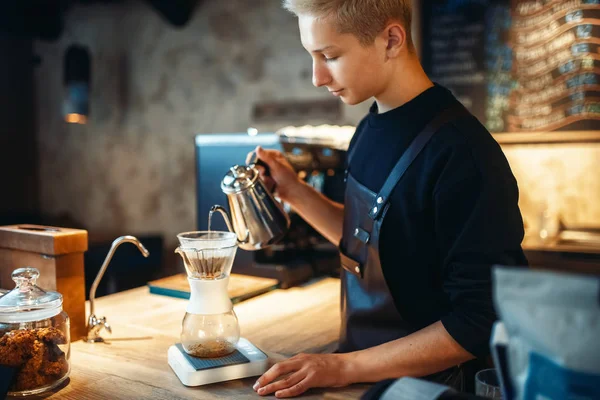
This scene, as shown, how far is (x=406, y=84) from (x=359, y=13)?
0.73 ft

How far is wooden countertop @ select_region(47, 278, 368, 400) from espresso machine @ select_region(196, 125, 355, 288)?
0.33ft

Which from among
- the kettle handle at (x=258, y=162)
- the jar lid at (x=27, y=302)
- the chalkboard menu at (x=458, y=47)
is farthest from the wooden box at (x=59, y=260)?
the chalkboard menu at (x=458, y=47)

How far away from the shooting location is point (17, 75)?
568cm

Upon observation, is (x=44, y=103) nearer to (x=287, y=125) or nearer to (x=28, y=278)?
(x=287, y=125)

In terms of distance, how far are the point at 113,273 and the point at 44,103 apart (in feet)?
10.6

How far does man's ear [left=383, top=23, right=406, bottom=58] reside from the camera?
130 centimetres

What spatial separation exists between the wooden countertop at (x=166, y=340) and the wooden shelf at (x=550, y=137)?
177 cm

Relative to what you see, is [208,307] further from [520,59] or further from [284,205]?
[520,59]

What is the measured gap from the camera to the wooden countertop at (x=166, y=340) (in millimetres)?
1167

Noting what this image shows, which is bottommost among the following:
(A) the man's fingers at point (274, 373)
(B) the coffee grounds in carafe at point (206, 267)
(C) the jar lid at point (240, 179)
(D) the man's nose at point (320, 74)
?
(A) the man's fingers at point (274, 373)

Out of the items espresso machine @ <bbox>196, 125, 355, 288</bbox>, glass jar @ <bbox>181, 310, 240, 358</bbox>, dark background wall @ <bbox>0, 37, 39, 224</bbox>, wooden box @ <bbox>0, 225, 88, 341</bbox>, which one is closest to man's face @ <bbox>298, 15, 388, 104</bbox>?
glass jar @ <bbox>181, 310, 240, 358</bbox>

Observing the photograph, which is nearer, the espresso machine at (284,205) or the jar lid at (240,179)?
the jar lid at (240,179)

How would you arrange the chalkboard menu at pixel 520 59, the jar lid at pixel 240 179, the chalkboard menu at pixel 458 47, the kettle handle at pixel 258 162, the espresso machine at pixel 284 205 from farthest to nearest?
the chalkboard menu at pixel 458 47
the chalkboard menu at pixel 520 59
the espresso machine at pixel 284 205
the kettle handle at pixel 258 162
the jar lid at pixel 240 179

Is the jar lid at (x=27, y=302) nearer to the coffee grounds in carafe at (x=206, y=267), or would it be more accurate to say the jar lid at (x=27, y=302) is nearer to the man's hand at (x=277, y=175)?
the coffee grounds in carafe at (x=206, y=267)
